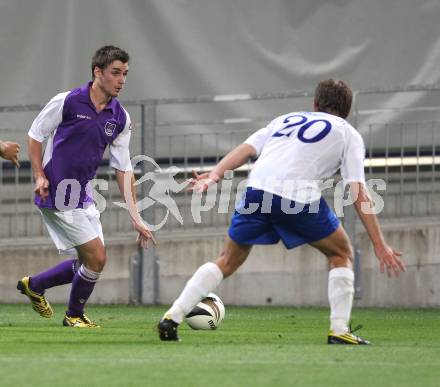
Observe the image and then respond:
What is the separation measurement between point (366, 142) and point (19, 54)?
3.67 metres

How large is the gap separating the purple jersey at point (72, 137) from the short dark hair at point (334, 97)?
7.28 ft

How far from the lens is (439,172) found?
49.4 ft

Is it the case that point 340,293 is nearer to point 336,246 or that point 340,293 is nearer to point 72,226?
point 336,246

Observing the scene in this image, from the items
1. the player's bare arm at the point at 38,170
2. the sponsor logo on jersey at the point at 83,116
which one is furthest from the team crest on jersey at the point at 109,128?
the player's bare arm at the point at 38,170

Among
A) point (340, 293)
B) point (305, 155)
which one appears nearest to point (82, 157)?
point (305, 155)

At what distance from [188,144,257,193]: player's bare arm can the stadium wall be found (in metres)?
6.28

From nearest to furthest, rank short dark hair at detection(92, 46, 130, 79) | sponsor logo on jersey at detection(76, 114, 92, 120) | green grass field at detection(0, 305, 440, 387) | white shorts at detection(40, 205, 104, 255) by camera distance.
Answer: green grass field at detection(0, 305, 440, 387), short dark hair at detection(92, 46, 130, 79), sponsor logo on jersey at detection(76, 114, 92, 120), white shorts at detection(40, 205, 104, 255)

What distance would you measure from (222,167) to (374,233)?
3.20 feet

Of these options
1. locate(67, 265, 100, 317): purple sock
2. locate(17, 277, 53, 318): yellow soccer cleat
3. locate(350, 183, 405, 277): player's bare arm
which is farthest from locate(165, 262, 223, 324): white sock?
locate(17, 277, 53, 318): yellow soccer cleat

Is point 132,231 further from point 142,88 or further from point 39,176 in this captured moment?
point 39,176

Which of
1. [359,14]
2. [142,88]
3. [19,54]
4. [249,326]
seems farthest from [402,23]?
[249,326]

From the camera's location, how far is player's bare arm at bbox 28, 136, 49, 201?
10.4 meters

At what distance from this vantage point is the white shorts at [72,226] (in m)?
11.1

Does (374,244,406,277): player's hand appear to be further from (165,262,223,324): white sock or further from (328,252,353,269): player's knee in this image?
(165,262,223,324): white sock
